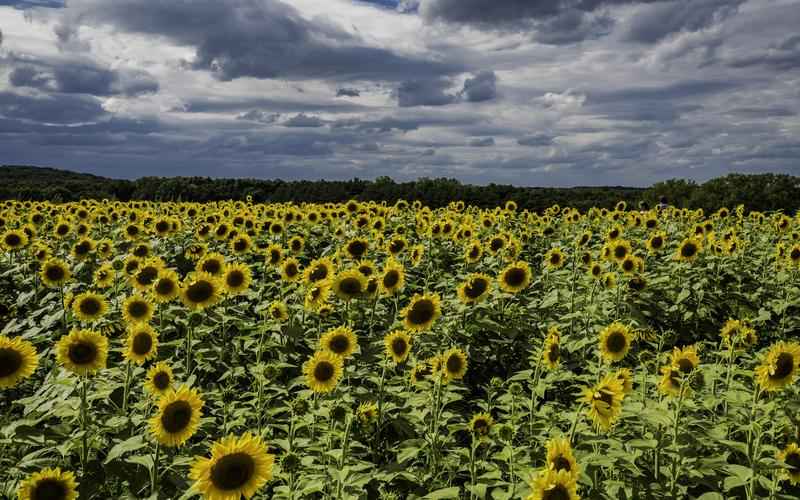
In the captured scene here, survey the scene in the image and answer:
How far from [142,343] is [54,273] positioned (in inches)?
141

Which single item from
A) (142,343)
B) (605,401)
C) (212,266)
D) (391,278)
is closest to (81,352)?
(142,343)

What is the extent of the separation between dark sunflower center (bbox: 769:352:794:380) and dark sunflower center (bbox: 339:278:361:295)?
4036 mm

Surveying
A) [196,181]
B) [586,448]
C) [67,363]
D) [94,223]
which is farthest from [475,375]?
[196,181]

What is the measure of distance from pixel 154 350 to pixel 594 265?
630 centimetres

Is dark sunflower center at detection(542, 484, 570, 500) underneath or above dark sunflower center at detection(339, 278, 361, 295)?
underneath

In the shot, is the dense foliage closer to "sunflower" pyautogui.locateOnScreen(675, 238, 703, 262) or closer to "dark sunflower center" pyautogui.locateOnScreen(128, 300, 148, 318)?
"sunflower" pyautogui.locateOnScreen(675, 238, 703, 262)

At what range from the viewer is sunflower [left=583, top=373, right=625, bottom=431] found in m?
4.19

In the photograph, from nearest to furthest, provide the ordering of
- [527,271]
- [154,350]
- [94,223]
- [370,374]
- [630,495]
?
[630,495] < [154,350] < [370,374] < [527,271] < [94,223]

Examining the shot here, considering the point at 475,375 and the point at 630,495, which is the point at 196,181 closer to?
the point at 475,375

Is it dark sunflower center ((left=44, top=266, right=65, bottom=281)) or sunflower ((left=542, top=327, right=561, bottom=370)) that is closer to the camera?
sunflower ((left=542, top=327, right=561, bottom=370))

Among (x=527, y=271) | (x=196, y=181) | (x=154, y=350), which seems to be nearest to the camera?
(x=154, y=350)

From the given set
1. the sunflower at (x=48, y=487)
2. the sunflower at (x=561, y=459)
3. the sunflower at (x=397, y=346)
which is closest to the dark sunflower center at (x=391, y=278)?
the sunflower at (x=397, y=346)

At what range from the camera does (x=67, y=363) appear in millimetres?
4785

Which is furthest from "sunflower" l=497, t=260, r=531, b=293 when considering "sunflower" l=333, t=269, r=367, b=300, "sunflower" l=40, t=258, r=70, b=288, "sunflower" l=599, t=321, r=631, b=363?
"sunflower" l=40, t=258, r=70, b=288
